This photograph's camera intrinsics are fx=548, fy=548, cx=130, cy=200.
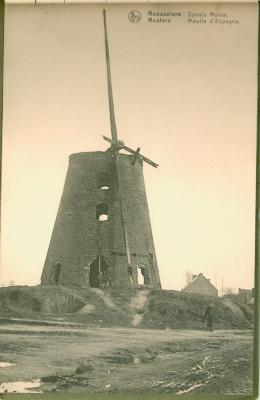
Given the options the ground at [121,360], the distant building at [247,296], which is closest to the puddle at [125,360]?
the ground at [121,360]

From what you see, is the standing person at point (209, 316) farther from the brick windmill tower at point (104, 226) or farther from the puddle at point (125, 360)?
the puddle at point (125, 360)

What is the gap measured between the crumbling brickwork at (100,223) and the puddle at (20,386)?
2.76 ft


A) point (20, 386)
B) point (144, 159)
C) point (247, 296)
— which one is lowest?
point (20, 386)

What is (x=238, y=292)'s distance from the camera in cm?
456

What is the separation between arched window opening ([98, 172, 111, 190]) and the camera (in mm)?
5398

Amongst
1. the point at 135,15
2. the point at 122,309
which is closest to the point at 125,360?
the point at 122,309

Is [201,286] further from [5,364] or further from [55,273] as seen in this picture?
[5,364]

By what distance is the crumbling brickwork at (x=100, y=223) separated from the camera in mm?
4906

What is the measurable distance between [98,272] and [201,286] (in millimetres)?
969

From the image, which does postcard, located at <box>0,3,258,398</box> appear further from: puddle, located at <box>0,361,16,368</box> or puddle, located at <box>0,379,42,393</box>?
puddle, located at <box>0,379,42,393</box>

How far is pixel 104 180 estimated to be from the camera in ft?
17.8

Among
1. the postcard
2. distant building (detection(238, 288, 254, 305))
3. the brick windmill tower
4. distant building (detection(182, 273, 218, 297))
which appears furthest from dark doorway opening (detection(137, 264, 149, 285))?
distant building (detection(238, 288, 254, 305))

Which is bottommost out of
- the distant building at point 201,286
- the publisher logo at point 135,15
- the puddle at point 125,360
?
the puddle at point 125,360

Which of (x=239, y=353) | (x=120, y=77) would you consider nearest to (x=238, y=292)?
(x=239, y=353)
